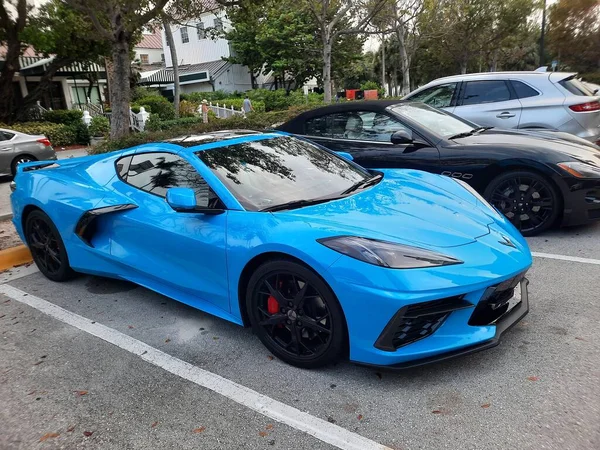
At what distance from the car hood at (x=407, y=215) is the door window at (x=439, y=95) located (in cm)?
486

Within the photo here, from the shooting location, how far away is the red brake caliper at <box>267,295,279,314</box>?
2.79 m

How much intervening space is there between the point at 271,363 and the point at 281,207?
96cm

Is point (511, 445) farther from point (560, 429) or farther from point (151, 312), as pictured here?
point (151, 312)

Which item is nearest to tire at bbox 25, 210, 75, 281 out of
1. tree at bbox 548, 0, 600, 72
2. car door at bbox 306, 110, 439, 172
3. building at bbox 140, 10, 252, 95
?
car door at bbox 306, 110, 439, 172

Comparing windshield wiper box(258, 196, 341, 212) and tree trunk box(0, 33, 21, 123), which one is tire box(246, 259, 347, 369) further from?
tree trunk box(0, 33, 21, 123)

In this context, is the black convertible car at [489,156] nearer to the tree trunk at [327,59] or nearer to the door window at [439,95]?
the door window at [439,95]

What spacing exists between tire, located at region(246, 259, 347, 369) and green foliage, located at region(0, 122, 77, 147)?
18.1 m

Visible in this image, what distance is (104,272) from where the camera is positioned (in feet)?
12.8

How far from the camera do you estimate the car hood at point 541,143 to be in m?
4.66

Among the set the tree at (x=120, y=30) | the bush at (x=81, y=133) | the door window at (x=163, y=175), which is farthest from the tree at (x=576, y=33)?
the door window at (x=163, y=175)

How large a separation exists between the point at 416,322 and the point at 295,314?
0.68m

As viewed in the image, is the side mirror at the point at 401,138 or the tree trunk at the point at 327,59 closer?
the side mirror at the point at 401,138

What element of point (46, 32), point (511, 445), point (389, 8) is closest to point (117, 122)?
point (511, 445)

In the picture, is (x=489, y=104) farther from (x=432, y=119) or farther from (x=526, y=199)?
(x=526, y=199)
